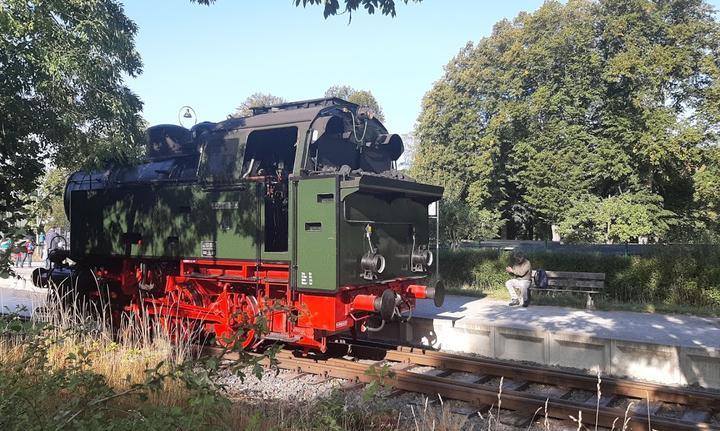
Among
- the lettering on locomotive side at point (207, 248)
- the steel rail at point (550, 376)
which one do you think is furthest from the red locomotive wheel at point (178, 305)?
the steel rail at point (550, 376)

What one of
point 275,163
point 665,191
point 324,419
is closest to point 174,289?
point 275,163

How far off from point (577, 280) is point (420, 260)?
227 inches

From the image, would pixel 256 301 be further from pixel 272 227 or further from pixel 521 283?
pixel 521 283

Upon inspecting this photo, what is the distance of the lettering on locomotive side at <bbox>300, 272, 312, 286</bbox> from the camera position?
22.8ft

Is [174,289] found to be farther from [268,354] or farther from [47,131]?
[268,354]

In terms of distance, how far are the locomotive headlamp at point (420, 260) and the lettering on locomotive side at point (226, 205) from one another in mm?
2852

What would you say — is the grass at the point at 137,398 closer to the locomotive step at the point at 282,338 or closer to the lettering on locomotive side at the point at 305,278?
the locomotive step at the point at 282,338

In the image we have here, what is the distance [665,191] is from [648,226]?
6637 millimetres

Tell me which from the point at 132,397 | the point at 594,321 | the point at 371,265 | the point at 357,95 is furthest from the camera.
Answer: the point at 357,95

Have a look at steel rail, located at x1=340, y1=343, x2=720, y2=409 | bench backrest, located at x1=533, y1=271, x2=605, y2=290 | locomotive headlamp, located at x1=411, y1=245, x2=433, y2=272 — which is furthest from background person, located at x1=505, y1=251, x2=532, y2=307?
steel rail, located at x1=340, y1=343, x2=720, y2=409

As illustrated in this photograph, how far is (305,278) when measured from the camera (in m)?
7.00

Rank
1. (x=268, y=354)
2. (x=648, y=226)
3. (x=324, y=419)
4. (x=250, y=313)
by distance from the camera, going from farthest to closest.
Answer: (x=648, y=226)
(x=250, y=313)
(x=324, y=419)
(x=268, y=354)

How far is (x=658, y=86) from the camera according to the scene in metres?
22.6

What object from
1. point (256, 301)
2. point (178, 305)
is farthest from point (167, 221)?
point (256, 301)
